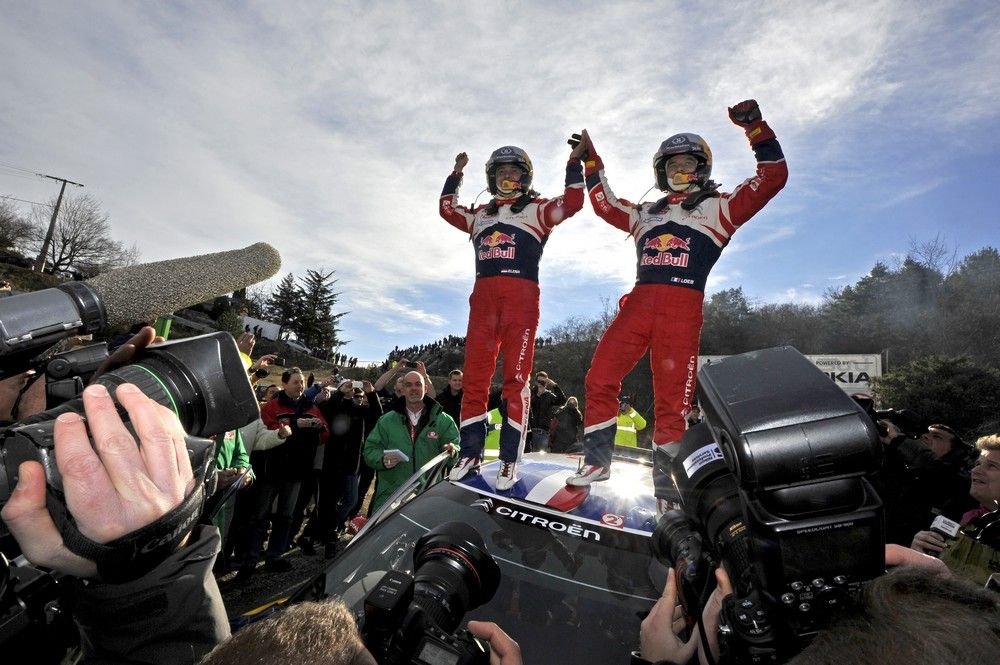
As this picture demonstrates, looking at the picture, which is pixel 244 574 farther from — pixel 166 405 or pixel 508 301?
pixel 166 405

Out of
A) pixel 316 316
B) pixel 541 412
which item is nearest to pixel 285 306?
pixel 316 316

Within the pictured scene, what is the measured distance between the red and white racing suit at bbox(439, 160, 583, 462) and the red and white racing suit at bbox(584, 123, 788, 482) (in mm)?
572

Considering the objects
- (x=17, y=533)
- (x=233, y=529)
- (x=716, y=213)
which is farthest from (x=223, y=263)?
(x=233, y=529)

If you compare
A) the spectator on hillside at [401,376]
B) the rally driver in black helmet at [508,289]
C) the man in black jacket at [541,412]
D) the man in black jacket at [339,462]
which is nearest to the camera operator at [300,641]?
the rally driver in black helmet at [508,289]

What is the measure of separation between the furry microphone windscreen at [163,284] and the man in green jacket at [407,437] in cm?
455

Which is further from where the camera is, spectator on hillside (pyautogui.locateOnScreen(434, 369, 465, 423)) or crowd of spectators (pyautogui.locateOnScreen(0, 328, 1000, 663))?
spectator on hillside (pyautogui.locateOnScreen(434, 369, 465, 423))

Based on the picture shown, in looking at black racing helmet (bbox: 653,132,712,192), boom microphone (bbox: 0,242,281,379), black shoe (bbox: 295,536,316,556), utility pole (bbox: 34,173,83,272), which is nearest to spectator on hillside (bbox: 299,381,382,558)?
black shoe (bbox: 295,536,316,556)

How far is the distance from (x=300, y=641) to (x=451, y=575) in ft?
1.92

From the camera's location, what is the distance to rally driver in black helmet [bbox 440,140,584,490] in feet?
12.6

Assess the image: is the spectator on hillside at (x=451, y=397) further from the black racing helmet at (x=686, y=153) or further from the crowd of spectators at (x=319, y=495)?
the black racing helmet at (x=686, y=153)

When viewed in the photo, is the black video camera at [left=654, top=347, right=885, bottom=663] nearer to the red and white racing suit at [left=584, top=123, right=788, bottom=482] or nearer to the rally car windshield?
the rally car windshield

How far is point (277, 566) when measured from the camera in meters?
5.86

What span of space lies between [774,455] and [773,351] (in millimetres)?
258

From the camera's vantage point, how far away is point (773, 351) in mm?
1120
